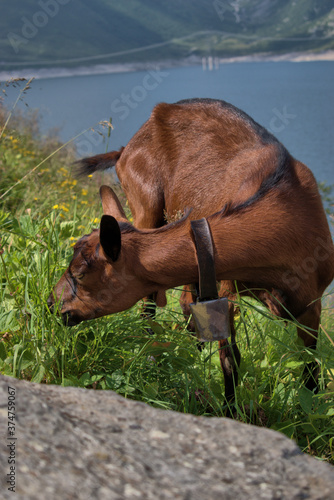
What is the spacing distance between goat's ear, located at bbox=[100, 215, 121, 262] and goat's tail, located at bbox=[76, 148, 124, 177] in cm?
208

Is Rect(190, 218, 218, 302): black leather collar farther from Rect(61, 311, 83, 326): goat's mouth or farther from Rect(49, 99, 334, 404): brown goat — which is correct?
Rect(61, 311, 83, 326): goat's mouth

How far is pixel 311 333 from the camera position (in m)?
3.23

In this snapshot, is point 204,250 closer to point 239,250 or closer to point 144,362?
point 239,250

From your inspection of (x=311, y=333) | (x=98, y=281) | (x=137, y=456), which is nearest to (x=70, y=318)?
(x=98, y=281)

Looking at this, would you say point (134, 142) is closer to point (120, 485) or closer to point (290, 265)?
point (290, 265)

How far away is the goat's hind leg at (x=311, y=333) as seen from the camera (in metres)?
3.08

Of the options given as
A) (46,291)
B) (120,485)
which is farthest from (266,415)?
(120,485)

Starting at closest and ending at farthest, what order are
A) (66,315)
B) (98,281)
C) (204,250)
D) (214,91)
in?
(204,250), (98,281), (66,315), (214,91)

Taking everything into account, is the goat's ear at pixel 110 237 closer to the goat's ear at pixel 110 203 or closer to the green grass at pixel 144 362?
the green grass at pixel 144 362

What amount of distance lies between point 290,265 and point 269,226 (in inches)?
9.4

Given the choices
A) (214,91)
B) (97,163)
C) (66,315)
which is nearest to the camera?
(66,315)

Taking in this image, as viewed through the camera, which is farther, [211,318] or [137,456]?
[211,318]

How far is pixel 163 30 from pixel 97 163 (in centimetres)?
1613

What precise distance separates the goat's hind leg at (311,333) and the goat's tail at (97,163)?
2.18m
